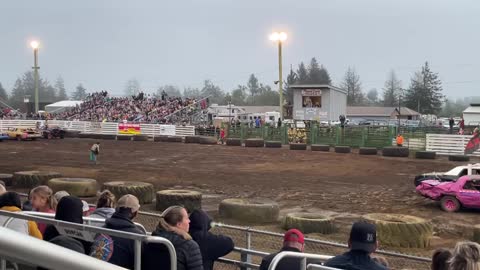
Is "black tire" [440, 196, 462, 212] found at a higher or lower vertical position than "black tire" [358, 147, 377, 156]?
lower

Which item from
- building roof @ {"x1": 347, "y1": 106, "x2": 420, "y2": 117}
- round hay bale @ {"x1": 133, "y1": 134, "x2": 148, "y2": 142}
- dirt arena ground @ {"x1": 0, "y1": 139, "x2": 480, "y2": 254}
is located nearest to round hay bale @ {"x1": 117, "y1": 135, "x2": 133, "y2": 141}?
round hay bale @ {"x1": 133, "y1": 134, "x2": 148, "y2": 142}

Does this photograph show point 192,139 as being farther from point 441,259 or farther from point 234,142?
point 441,259

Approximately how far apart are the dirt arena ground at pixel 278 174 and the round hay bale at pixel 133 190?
1.64m

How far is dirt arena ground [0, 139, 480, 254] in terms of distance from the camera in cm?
1427

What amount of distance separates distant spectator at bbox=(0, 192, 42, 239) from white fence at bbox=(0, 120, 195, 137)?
1515 inches

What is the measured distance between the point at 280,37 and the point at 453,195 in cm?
3020

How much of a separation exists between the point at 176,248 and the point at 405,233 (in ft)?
24.4

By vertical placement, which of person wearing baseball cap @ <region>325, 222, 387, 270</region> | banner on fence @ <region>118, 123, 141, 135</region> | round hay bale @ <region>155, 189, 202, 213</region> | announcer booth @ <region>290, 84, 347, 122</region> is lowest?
round hay bale @ <region>155, 189, 202, 213</region>

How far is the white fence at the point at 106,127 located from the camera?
4375cm

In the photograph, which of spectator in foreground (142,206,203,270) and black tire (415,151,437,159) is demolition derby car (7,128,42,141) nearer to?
black tire (415,151,437,159)

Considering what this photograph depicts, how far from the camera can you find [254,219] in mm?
12156

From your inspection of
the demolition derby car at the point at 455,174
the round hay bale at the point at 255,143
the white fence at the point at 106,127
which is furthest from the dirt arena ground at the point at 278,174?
the white fence at the point at 106,127

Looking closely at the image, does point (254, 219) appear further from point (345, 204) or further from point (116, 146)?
point (116, 146)

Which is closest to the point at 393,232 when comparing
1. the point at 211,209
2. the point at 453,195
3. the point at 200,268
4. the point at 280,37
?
the point at 453,195
